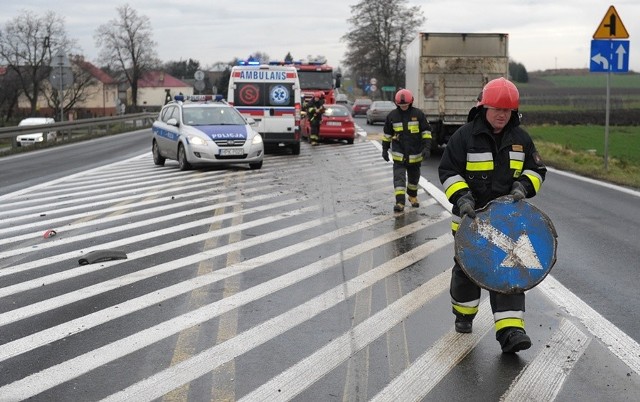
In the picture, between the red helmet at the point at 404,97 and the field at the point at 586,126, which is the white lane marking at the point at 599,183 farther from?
the red helmet at the point at 404,97

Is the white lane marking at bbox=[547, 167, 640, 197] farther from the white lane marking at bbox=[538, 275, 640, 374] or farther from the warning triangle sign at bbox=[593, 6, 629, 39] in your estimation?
the white lane marking at bbox=[538, 275, 640, 374]

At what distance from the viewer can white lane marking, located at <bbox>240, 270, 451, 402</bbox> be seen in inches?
201

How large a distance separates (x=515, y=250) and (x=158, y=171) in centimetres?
1552

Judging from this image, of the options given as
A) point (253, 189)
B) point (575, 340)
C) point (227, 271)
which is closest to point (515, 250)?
point (575, 340)

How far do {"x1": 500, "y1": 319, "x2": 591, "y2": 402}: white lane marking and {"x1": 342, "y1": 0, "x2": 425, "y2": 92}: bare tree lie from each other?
85.5 m

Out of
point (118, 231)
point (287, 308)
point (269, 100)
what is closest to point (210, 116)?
point (269, 100)

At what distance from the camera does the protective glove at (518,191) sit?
19.3 ft

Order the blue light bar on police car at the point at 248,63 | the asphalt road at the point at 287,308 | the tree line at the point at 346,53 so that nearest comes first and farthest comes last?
the asphalt road at the point at 287,308 < the blue light bar on police car at the point at 248,63 < the tree line at the point at 346,53

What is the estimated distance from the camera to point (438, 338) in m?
6.25

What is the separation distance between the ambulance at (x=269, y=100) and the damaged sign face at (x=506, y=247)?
1969 cm

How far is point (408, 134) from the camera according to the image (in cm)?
1290

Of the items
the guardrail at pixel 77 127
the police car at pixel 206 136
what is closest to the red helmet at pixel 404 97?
the police car at pixel 206 136

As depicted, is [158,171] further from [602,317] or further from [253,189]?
[602,317]

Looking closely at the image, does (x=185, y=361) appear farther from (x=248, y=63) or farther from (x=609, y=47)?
(x=248, y=63)
